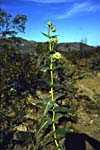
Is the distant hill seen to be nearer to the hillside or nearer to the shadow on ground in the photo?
the hillside

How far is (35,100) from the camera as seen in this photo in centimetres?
870

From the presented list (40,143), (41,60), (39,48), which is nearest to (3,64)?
(41,60)

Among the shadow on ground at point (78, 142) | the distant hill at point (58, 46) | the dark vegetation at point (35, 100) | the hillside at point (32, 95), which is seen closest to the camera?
the shadow on ground at point (78, 142)

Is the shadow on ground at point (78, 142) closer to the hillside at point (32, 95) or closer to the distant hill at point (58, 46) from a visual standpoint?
the hillside at point (32, 95)

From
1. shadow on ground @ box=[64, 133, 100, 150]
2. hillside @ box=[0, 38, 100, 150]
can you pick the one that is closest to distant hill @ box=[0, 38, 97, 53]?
hillside @ box=[0, 38, 100, 150]

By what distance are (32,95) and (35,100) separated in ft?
0.72

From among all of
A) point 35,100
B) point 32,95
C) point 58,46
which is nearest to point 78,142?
point 35,100

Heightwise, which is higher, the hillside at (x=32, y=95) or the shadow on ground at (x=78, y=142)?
the hillside at (x=32, y=95)

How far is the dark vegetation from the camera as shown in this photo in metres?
6.72

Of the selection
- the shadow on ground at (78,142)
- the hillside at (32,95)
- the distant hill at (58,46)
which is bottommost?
the shadow on ground at (78,142)

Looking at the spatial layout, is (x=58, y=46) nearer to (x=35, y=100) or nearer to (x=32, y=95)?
(x=32, y=95)

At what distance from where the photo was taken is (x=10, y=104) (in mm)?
8047

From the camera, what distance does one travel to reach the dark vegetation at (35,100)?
22.1ft

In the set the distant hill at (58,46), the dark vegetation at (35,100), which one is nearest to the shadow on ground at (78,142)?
the dark vegetation at (35,100)
